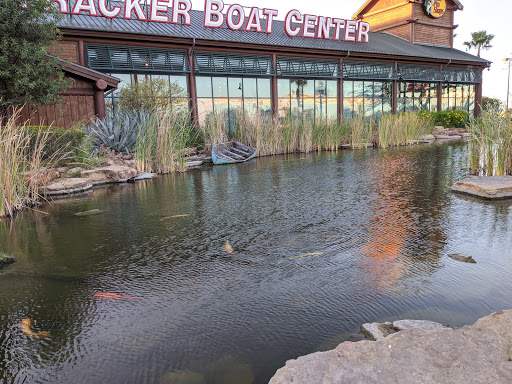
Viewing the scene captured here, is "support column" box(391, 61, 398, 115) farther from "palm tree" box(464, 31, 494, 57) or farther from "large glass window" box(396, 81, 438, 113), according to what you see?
"palm tree" box(464, 31, 494, 57)

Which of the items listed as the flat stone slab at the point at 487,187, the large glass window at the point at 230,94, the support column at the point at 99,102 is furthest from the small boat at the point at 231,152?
Answer: the flat stone slab at the point at 487,187

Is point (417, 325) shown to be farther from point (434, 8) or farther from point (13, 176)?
point (434, 8)

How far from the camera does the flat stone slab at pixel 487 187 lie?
5395 mm

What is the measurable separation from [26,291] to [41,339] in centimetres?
80

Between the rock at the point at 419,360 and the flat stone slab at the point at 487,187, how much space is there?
4.19 m

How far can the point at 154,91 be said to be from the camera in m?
13.8

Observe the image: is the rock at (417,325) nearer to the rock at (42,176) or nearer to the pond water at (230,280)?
the pond water at (230,280)

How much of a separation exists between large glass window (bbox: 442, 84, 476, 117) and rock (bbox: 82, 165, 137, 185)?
72.7 feet

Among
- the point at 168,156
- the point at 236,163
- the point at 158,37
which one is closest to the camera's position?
the point at 168,156

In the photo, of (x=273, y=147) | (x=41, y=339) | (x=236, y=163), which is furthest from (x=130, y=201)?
(x=273, y=147)

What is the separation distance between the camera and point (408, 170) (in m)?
8.45

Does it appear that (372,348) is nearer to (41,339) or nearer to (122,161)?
(41,339)

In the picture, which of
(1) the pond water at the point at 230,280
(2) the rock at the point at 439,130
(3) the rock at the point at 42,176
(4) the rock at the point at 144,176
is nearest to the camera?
(1) the pond water at the point at 230,280

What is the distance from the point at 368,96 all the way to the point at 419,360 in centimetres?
2143
